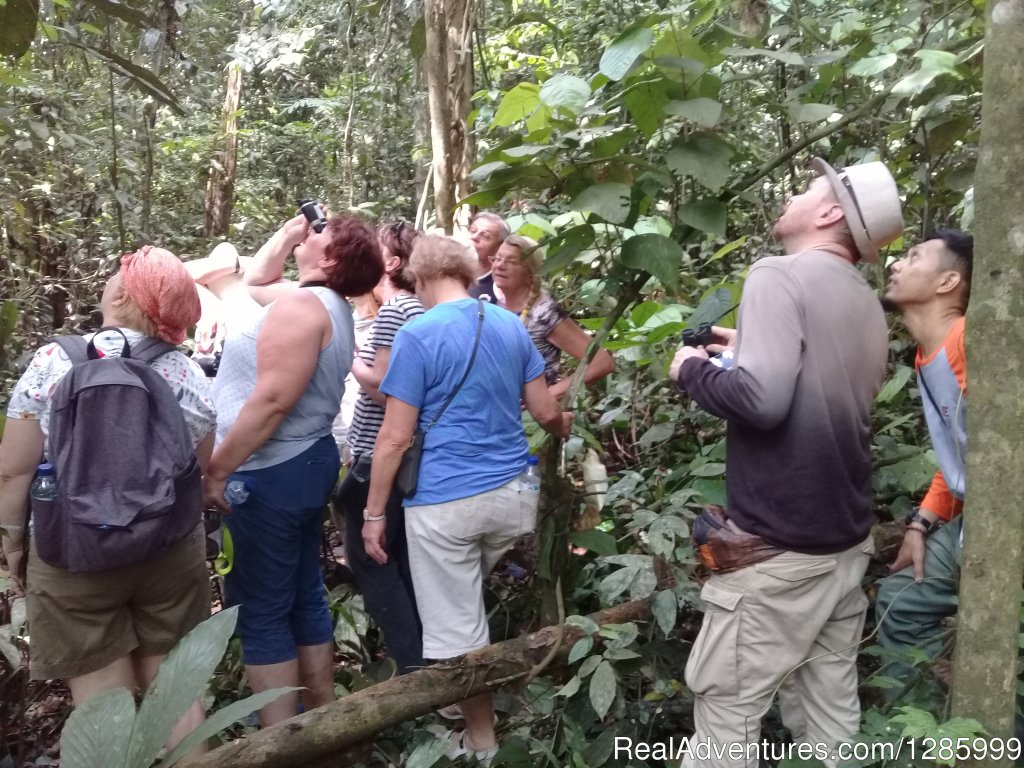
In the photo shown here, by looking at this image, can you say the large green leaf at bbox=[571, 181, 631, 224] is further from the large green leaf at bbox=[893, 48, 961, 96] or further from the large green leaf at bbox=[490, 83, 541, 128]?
the large green leaf at bbox=[893, 48, 961, 96]

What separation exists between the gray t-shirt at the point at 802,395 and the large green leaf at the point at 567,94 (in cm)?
62

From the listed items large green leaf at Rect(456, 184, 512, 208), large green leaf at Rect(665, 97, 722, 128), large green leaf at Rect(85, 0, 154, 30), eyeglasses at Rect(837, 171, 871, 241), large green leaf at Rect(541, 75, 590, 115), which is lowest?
eyeglasses at Rect(837, 171, 871, 241)

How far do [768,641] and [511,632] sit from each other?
1.37 metres

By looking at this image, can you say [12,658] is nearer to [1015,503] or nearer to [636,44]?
[636,44]

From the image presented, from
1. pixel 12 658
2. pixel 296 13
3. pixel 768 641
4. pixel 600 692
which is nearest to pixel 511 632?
pixel 600 692

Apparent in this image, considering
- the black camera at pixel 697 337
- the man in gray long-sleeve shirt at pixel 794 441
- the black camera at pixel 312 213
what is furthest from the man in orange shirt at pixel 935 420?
the black camera at pixel 312 213

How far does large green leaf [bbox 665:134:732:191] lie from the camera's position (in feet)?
7.30

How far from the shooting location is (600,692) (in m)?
2.31

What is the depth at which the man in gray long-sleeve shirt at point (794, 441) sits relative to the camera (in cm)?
194

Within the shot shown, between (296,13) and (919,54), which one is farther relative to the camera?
(296,13)

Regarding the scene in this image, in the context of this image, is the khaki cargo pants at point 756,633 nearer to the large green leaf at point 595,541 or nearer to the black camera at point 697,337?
the black camera at point 697,337

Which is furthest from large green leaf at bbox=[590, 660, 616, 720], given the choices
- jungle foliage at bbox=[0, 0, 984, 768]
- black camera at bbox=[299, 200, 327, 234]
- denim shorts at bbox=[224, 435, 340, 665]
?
black camera at bbox=[299, 200, 327, 234]

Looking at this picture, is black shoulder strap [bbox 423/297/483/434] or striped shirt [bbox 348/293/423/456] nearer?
black shoulder strap [bbox 423/297/483/434]

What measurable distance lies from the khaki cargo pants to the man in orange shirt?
354mm
